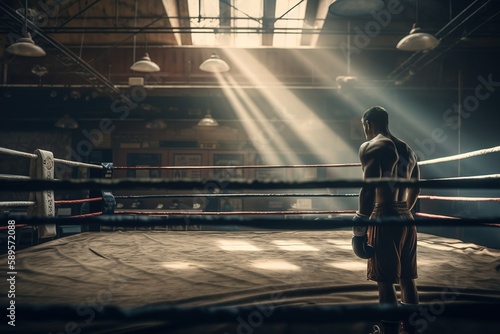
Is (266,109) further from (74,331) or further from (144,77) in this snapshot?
(74,331)

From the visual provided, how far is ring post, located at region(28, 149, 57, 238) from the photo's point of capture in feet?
8.77

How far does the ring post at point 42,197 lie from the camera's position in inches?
105

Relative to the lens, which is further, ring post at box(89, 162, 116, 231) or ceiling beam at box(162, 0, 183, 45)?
ceiling beam at box(162, 0, 183, 45)

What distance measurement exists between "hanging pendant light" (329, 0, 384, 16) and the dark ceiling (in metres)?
4.78

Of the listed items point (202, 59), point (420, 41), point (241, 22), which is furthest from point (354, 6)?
point (241, 22)

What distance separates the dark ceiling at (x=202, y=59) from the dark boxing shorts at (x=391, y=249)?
6.84 meters

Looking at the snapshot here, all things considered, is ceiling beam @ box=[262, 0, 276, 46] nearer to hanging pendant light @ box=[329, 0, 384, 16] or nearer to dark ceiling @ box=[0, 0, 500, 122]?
dark ceiling @ box=[0, 0, 500, 122]

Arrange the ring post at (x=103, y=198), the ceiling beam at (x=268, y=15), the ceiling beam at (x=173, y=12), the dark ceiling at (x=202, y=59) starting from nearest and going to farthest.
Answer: the ring post at (x=103, y=198) < the ceiling beam at (x=173, y=12) < the ceiling beam at (x=268, y=15) < the dark ceiling at (x=202, y=59)

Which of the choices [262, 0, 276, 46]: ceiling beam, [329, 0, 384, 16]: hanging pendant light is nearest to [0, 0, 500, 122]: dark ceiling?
[262, 0, 276, 46]: ceiling beam

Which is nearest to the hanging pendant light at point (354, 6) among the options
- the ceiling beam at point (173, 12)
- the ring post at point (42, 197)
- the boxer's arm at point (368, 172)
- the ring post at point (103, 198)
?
the boxer's arm at point (368, 172)

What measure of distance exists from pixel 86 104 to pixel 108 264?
24.5 feet

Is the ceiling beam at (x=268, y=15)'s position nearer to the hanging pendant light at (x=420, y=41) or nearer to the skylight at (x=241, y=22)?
the skylight at (x=241, y=22)

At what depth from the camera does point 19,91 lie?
27.2 feet

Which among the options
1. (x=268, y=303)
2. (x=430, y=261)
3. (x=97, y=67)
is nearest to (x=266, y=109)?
(x=97, y=67)
